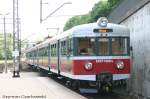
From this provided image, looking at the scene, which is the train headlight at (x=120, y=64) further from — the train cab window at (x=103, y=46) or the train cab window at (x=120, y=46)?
the train cab window at (x=103, y=46)

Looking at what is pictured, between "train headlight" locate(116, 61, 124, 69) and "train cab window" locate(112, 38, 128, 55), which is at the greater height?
"train cab window" locate(112, 38, 128, 55)

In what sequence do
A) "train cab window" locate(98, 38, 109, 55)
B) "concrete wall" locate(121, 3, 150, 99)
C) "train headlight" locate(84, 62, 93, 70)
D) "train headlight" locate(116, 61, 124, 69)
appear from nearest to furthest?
"concrete wall" locate(121, 3, 150, 99) → "train headlight" locate(84, 62, 93, 70) → "train headlight" locate(116, 61, 124, 69) → "train cab window" locate(98, 38, 109, 55)

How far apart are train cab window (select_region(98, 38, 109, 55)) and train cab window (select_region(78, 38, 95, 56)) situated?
0.85ft

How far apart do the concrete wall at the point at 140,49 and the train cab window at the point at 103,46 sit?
3.53 feet

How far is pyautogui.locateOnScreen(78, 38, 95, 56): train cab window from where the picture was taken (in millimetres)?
20359

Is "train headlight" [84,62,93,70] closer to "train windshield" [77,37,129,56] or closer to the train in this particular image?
the train

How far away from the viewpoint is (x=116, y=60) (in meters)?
20.3

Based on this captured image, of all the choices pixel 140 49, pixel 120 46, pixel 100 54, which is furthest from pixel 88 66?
pixel 140 49

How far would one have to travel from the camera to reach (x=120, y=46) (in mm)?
20703

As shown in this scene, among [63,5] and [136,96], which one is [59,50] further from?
[63,5]

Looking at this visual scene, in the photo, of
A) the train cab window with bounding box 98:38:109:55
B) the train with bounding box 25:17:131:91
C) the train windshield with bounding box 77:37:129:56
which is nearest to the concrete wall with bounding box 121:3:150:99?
the train with bounding box 25:17:131:91

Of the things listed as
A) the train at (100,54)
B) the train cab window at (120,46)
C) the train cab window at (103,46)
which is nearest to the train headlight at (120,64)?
the train at (100,54)

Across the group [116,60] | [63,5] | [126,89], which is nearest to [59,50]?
[126,89]

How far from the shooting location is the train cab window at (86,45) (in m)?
20.4
